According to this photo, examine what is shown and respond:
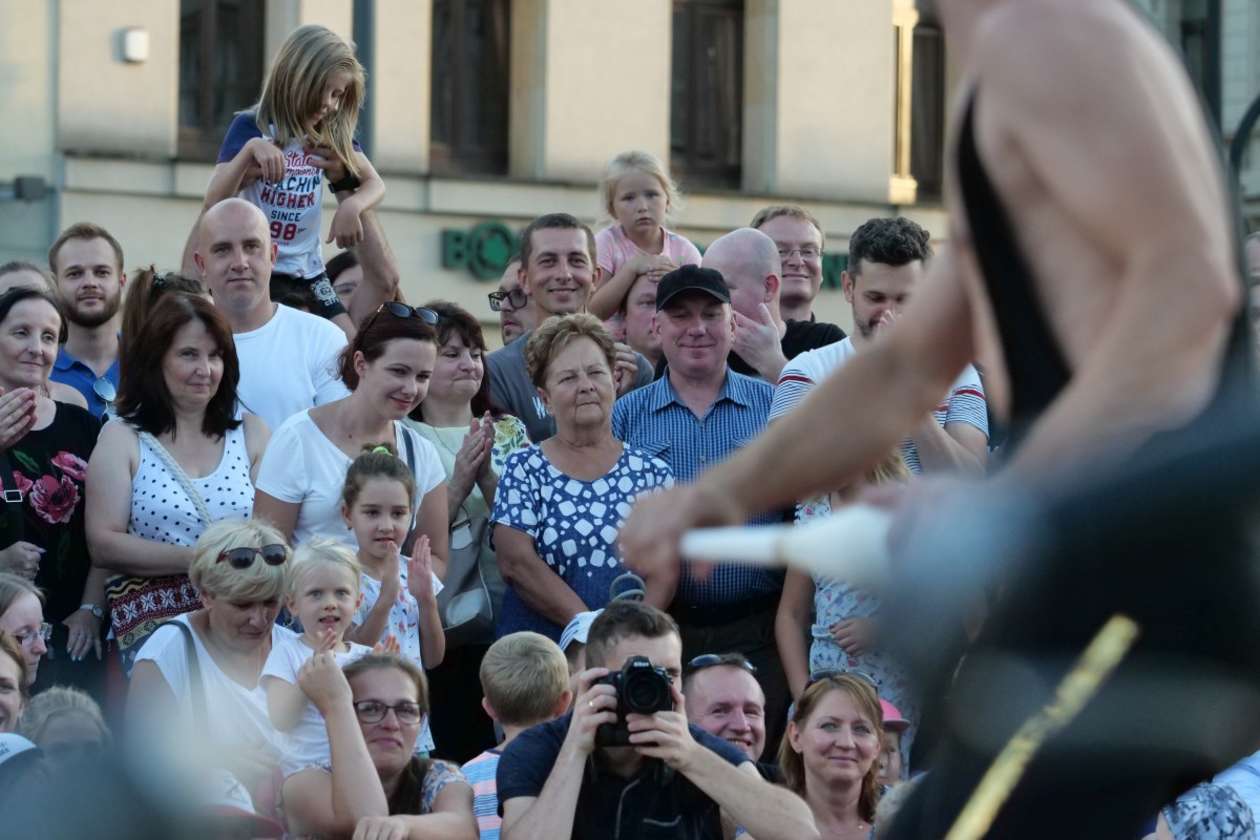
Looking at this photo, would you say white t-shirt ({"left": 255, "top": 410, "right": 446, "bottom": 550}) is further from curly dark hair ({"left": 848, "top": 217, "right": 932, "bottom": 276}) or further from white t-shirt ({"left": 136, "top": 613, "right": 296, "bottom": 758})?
curly dark hair ({"left": 848, "top": 217, "right": 932, "bottom": 276})

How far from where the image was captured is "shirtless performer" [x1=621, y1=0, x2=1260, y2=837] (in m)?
2.56

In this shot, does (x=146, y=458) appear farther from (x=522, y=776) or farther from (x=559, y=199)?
(x=559, y=199)

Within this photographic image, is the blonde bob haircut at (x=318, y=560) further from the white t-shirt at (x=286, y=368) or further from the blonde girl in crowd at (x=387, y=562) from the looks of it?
the white t-shirt at (x=286, y=368)

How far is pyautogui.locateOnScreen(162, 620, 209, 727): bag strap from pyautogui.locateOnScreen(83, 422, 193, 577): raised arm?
498 millimetres

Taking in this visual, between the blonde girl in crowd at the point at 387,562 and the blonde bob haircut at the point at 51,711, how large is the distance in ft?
3.88

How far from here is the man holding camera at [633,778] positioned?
5820 millimetres

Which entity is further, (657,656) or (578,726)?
(657,656)

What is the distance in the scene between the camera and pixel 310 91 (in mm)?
8289

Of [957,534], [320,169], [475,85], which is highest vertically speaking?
[475,85]

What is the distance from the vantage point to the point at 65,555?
7027mm

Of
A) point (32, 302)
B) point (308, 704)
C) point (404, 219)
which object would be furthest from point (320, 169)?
point (404, 219)

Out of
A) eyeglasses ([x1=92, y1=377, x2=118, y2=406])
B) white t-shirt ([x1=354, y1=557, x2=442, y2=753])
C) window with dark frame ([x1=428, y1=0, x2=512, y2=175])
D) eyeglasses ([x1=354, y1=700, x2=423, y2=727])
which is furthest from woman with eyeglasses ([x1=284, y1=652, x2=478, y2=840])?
window with dark frame ([x1=428, y1=0, x2=512, y2=175])

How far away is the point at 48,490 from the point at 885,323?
276 centimetres

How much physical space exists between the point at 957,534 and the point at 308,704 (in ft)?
13.4
